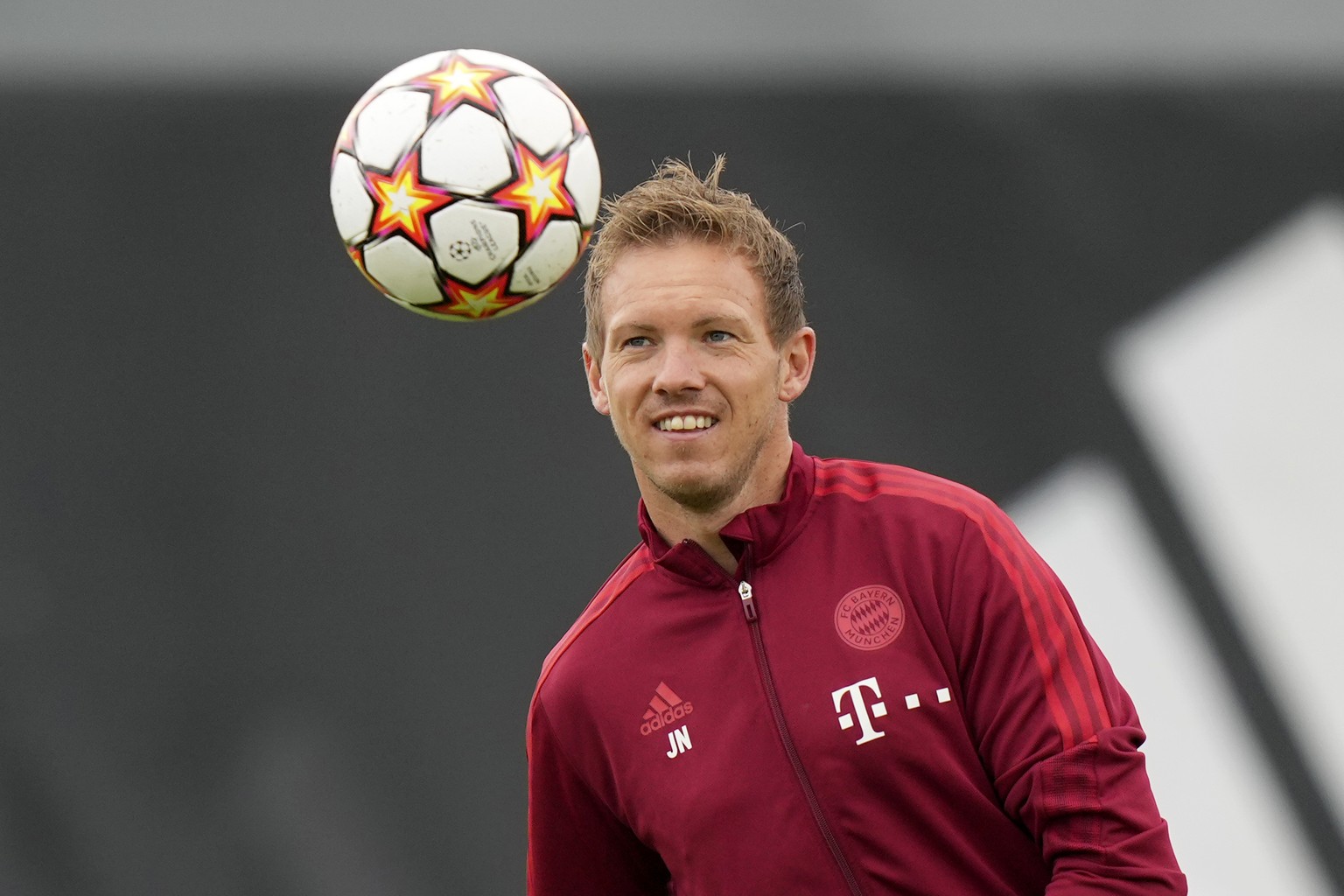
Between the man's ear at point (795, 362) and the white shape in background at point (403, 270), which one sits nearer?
the man's ear at point (795, 362)

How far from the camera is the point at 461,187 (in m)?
2.63

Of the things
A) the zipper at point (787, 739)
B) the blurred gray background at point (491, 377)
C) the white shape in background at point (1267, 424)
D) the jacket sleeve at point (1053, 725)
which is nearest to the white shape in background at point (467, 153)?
the zipper at point (787, 739)

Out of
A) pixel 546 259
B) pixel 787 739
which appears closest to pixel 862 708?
pixel 787 739

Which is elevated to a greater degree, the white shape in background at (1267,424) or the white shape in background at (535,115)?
the white shape in background at (535,115)

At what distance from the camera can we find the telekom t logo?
7.09 ft

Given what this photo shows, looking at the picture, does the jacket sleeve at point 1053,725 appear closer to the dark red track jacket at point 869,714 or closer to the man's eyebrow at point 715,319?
the dark red track jacket at point 869,714

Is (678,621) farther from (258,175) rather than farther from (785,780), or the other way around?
(258,175)

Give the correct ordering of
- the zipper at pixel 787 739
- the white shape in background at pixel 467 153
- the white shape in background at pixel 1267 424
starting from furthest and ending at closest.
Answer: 1. the white shape in background at pixel 1267 424
2. the white shape in background at pixel 467 153
3. the zipper at pixel 787 739

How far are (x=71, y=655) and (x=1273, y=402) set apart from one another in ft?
11.4

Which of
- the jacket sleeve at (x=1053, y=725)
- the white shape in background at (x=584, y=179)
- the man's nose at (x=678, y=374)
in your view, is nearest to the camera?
the jacket sleeve at (x=1053, y=725)

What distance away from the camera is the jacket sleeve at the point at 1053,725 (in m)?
2.02

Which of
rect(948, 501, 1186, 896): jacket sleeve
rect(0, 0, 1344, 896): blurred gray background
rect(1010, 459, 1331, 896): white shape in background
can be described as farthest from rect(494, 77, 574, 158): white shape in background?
rect(1010, 459, 1331, 896): white shape in background

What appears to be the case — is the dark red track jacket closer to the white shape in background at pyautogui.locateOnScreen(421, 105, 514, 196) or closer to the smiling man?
the smiling man

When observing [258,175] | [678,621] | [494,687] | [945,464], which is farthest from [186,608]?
[678,621]
